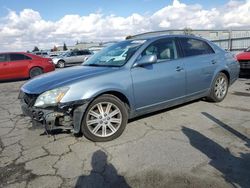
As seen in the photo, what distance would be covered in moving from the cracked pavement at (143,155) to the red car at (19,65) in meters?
8.92

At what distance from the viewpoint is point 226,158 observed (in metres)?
3.62

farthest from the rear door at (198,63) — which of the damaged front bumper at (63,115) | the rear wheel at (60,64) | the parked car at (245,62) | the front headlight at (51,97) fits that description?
the rear wheel at (60,64)

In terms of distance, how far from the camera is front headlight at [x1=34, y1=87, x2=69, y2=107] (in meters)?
4.05

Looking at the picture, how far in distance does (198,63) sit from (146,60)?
1605mm

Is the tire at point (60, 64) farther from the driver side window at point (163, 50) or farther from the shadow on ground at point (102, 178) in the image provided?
the shadow on ground at point (102, 178)

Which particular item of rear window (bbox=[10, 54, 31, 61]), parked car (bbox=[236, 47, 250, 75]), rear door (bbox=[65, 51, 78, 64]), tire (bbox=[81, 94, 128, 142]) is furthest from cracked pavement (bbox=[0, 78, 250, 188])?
rear door (bbox=[65, 51, 78, 64])

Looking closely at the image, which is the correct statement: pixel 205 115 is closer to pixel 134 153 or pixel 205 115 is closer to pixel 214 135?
pixel 214 135

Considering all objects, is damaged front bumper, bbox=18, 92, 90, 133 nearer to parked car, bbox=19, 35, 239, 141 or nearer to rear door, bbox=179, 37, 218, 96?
parked car, bbox=19, 35, 239, 141

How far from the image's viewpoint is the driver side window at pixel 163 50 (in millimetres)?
5090

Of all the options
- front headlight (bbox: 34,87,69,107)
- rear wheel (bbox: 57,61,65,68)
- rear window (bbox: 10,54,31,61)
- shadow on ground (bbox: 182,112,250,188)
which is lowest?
rear wheel (bbox: 57,61,65,68)

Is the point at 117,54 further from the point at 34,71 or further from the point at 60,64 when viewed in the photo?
the point at 60,64

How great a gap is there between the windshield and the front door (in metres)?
0.25

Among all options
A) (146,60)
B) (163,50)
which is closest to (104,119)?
(146,60)

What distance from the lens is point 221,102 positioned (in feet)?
21.7
